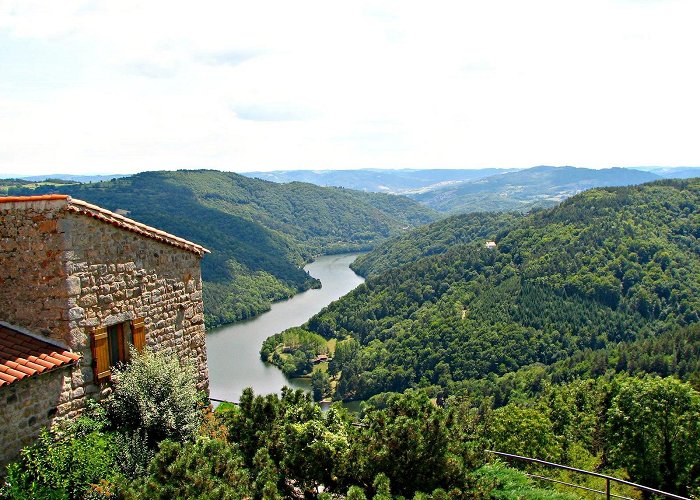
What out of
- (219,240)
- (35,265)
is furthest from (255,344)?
(35,265)

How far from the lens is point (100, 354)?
9.48m

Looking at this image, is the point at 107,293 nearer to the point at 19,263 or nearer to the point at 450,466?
the point at 19,263

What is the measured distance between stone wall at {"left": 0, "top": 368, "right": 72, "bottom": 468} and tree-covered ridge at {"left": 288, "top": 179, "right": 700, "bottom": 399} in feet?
255

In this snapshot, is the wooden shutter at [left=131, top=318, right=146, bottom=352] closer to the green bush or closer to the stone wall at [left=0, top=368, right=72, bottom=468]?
the green bush

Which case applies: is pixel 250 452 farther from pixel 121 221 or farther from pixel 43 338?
pixel 121 221

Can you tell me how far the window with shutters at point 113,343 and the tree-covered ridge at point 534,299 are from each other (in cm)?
7638

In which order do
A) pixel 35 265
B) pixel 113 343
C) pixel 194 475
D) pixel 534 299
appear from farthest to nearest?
pixel 534 299
pixel 113 343
pixel 35 265
pixel 194 475

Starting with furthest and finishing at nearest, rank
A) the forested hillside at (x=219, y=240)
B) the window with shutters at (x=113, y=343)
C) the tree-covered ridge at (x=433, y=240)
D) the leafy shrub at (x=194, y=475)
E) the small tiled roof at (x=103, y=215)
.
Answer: the tree-covered ridge at (x=433, y=240), the forested hillside at (x=219, y=240), the window with shutters at (x=113, y=343), the small tiled roof at (x=103, y=215), the leafy shrub at (x=194, y=475)

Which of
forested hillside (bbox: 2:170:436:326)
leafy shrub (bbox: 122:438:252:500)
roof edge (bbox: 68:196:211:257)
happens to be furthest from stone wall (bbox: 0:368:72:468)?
forested hillside (bbox: 2:170:436:326)

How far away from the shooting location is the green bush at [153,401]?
932cm

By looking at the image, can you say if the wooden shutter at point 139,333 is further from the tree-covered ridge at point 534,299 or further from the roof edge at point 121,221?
the tree-covered ridge at point 534,299

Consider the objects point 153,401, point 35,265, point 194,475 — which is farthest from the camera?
point 153,401

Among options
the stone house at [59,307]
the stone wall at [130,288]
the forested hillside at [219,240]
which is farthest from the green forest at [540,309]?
the stone house at [59,307]

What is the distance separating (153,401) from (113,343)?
1.34m
